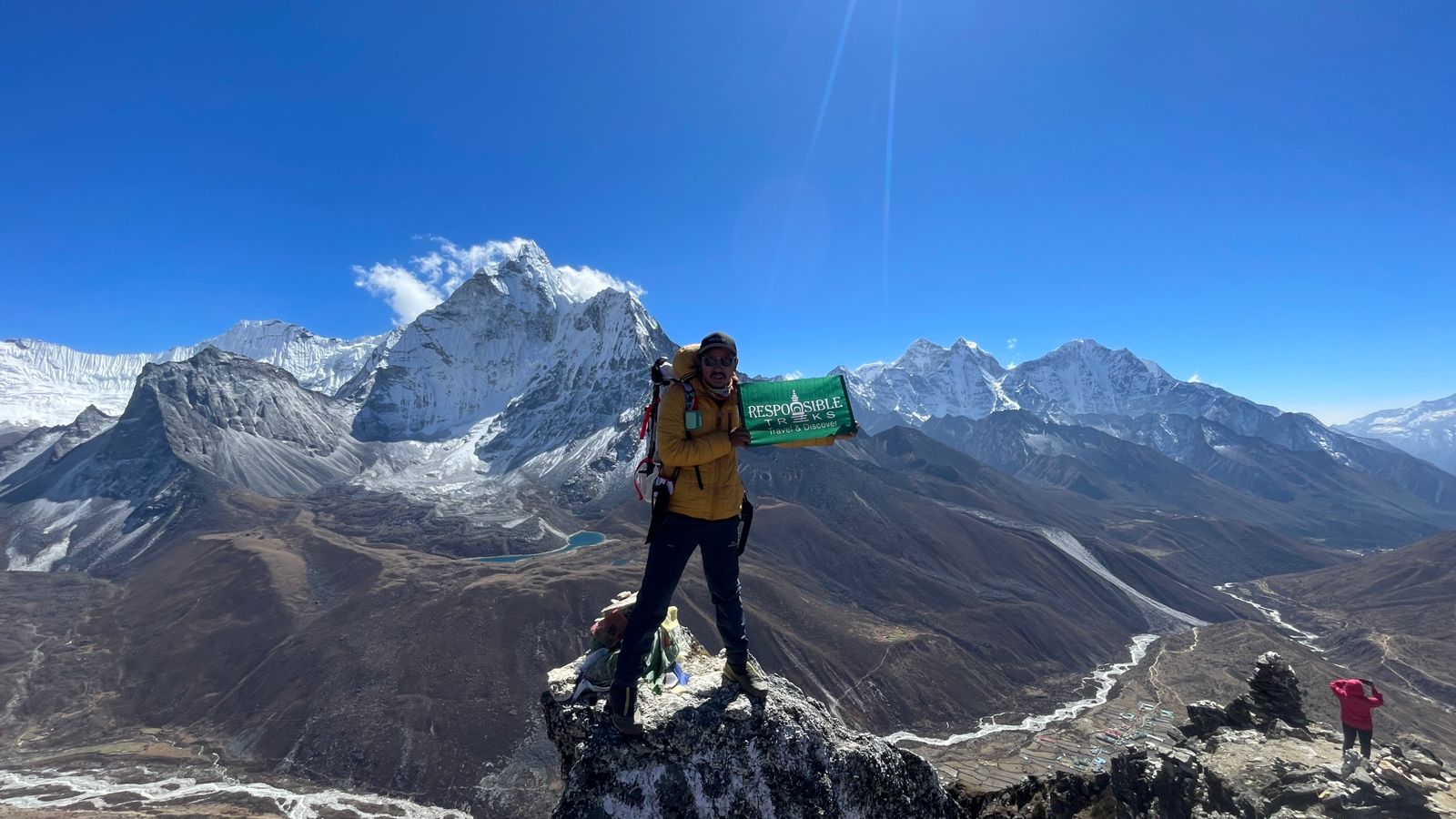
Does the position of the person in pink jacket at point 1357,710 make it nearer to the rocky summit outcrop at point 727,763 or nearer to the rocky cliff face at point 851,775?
the rocky cliff face at point 851,775

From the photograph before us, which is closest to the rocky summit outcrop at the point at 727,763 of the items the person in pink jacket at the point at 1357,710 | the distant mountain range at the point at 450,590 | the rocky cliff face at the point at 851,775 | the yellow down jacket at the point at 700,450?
the rocky cliff face at the point at 851,775

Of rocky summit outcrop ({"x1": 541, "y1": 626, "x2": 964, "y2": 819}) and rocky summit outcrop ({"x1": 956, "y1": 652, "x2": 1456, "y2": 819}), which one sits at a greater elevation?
rocky summit outcrop ({"x1": 541, "y1": 626, "x2": 964, "y2": 819})

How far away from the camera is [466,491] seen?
18488 cm

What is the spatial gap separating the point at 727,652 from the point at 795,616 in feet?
288

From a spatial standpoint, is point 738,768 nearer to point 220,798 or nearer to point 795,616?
point 220,798

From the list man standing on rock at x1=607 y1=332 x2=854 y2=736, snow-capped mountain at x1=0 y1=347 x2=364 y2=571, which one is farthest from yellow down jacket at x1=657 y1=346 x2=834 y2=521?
snow-capped mountain at x1=0 y1=347 x2=364 y2=571

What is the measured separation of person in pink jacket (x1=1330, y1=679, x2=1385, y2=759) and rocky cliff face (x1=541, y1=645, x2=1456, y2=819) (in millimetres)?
1293

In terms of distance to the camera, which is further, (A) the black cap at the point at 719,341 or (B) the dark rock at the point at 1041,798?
(B) the dark rock at the point at 1041,798

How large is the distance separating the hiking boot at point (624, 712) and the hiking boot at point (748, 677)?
1361mm

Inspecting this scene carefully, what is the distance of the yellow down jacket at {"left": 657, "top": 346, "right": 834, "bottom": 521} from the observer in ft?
19.3

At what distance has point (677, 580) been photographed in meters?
6.38

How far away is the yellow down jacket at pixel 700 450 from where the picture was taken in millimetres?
5875

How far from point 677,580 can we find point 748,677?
1.64 meters

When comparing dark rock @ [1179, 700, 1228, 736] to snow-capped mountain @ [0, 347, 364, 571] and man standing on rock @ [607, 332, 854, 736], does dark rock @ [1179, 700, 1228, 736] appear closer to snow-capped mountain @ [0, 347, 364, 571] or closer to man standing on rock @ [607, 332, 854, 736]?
man standing on rock @ [607, 332, 854, 736]
